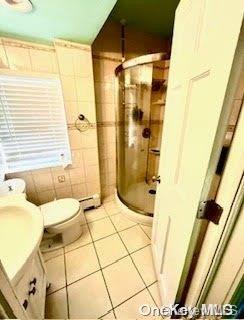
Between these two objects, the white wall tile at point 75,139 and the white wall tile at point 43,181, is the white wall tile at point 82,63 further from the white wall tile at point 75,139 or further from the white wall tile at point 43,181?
the white wall tile at point 43,181

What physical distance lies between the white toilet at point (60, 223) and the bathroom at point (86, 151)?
0.04 ft

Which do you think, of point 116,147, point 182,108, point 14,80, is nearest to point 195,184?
point 182,108

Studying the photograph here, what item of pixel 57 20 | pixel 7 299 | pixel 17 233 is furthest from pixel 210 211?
pixel 57 20

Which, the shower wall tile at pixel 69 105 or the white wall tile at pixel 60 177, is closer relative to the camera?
the shower wall tile at pixel 69 105

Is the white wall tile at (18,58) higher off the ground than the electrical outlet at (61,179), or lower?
higher

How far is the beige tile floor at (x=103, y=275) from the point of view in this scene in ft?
3.76

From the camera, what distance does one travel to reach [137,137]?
232 cm

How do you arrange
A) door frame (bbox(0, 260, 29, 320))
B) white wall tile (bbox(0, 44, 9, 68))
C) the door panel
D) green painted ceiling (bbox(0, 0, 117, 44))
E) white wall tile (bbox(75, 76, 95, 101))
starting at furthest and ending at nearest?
white wall tile (bbox(75, 76, 95, 101))
white wall tile (bbox(0, 44, 9, 68))
green painted ceiling (bbox(0, 0, 117, 44))
the door panel
door frame (bbox(0, 260, 29, 320))

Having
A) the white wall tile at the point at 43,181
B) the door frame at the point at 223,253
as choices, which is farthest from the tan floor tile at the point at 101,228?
the door frame at the point at 223,253

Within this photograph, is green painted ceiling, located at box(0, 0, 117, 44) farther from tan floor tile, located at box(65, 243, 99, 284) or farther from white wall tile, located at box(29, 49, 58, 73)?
tan floor tile, located at box(65, 243, 99, 284)

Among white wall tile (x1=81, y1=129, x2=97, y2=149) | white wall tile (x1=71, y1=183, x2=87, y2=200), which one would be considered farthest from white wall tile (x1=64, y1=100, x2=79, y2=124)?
white wall tile (x1=71, y1=183, x2=87, y2=200)

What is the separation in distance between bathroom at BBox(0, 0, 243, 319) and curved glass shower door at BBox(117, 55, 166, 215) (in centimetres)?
2

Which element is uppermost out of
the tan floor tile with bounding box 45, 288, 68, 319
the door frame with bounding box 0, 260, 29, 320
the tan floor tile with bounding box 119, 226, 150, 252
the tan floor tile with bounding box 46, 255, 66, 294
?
the door frame with bounding box 0, 260, 29, 320

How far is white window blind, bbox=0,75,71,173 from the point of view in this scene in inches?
60.2
